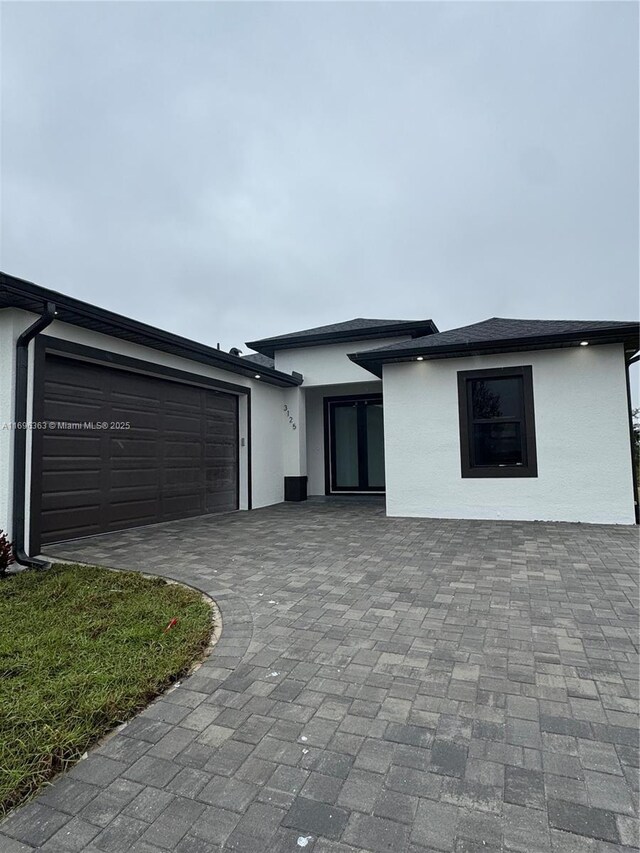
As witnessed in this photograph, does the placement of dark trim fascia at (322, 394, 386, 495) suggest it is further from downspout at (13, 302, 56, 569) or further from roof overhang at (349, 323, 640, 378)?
downspout at (13, 302, 56, 569)

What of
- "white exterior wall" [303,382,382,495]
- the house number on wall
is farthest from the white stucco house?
"white exterior wall" [303,382,382,495]

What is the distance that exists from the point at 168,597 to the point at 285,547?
223 centimetres

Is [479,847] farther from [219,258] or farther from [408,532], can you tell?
[219,258]

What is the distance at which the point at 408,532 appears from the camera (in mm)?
6797

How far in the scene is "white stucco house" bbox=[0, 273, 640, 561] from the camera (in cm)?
532

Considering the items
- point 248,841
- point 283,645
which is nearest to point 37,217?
point 283,645

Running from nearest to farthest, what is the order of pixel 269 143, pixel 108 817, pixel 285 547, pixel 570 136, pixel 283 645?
pixel 108 817, pixel 283 645, pixel 285 547, pixel 570 136, pixel 269 143

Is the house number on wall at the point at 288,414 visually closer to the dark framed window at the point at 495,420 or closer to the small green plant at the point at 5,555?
the dark framed window at the point at 495,420

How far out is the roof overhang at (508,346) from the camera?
6.96m

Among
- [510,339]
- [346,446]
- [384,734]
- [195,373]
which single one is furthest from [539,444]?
[384,734]

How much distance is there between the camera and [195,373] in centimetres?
824

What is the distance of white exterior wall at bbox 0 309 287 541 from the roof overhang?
283cm

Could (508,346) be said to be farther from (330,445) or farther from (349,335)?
(330,445)

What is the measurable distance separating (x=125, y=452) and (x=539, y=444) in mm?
6705
